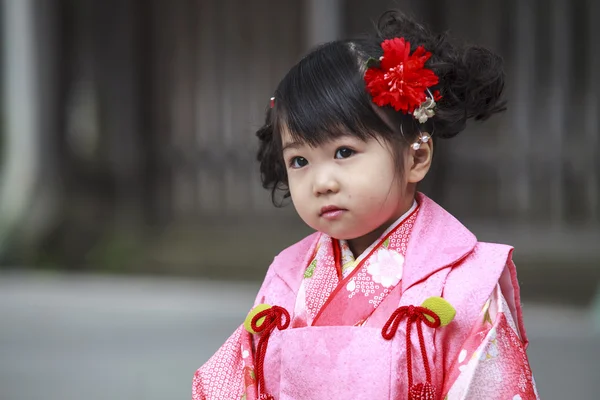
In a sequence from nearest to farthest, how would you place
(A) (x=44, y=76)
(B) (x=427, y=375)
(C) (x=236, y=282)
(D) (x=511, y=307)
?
(B) (x=427, y=375), (D) (x=511, y=307), (C) (x=236, y=282), (A) (x=44, y=76)

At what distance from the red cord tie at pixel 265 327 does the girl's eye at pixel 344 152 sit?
373 mm

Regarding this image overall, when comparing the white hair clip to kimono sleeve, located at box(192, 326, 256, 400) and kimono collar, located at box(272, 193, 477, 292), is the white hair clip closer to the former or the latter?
kimono collar, located at box(272, 193, 477, 292)

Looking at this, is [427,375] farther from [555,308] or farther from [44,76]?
[44,76]

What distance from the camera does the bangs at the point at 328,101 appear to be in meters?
1.89

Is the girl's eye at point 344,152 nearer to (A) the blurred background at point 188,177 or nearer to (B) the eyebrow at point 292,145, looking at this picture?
(B) the eyebrow at point 292,145

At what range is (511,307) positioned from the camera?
1.96m

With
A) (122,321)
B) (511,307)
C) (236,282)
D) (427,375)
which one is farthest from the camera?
(236,282)

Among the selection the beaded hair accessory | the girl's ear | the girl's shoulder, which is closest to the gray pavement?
the girl's shoulder

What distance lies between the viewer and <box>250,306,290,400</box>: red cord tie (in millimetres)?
1979

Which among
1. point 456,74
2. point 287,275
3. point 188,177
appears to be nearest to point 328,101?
point 456,74

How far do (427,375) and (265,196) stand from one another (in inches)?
215

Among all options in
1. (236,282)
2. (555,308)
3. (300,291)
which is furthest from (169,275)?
(300,291)

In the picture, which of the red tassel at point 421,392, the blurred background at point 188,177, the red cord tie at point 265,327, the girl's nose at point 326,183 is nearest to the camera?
the red tassel at point 421,392

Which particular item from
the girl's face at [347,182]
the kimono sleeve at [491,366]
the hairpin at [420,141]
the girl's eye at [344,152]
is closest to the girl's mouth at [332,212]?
the girl's face at [347,182]
